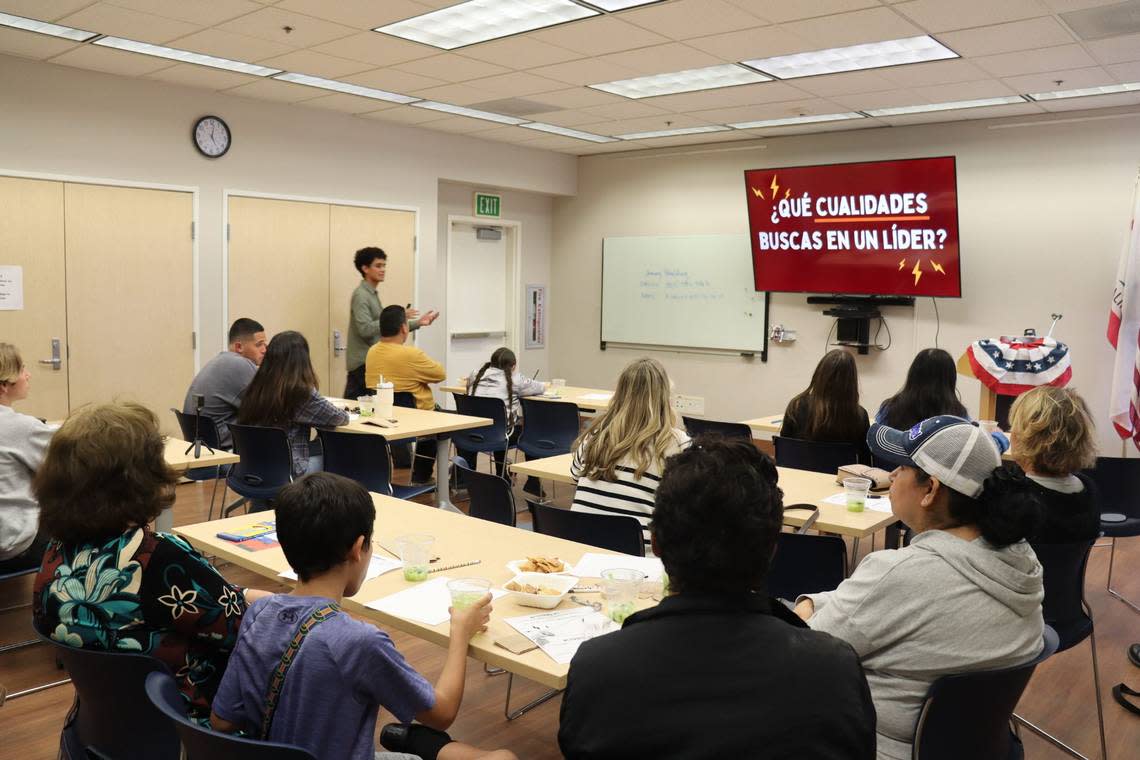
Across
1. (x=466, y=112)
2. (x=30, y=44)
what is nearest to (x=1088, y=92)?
(x=466, y=112)

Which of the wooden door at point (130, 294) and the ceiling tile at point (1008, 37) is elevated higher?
the ceiling tile at point (1008, 37)

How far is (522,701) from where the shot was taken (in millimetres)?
3215

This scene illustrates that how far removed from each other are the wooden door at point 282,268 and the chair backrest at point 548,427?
2328 mm

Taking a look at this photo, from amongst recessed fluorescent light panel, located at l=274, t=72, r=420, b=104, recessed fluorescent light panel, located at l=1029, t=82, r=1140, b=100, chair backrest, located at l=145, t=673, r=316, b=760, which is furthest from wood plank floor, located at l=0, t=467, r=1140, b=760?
recessed fluorescent light panel, located at l=274, t=72, r=420, b=104

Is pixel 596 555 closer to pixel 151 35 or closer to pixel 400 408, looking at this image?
pixel 400 408

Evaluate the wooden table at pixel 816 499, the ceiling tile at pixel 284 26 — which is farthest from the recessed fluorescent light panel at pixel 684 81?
the wooden table at pixel 816 499

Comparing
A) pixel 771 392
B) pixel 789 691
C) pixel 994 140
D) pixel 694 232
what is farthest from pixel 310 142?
pixel 789 691

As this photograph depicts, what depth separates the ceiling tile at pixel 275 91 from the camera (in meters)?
6.42

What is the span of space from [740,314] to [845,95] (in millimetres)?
2671

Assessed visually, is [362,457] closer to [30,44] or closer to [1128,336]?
[30,44]

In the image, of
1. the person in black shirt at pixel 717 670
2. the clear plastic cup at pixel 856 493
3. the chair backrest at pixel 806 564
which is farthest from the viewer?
the clear plastic cup at pixel 856 493

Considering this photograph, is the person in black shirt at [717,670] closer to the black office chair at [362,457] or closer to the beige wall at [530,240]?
the black office chair at [362,457]

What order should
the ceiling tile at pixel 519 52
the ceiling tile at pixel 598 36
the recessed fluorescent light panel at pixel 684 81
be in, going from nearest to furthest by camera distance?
the ceiling tile at pixel 598 36 → the ceiling tile at pixel 519 52 → the recessed fluorescent light panel at pixel 684 81

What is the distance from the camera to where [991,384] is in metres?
6.35
